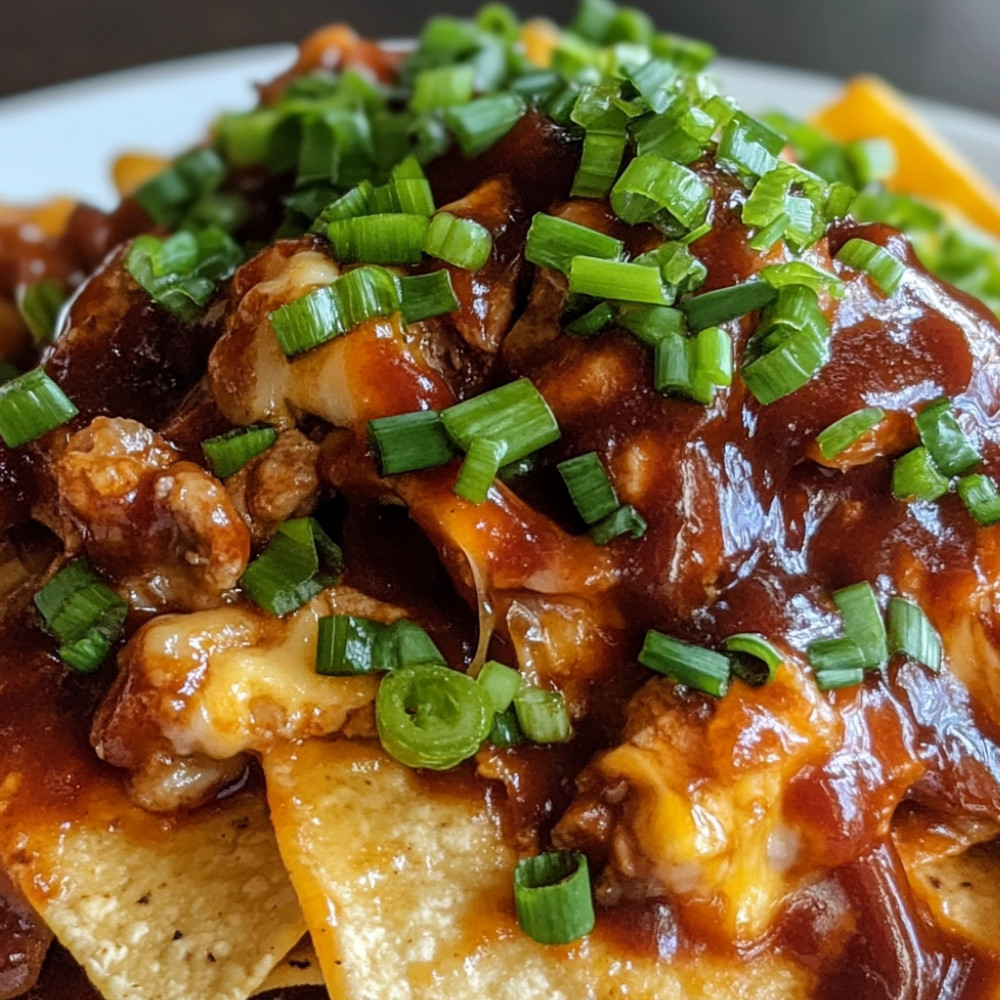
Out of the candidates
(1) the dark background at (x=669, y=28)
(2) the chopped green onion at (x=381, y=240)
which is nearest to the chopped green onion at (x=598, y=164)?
(2) the chopped green onion at (x=381, y=240)

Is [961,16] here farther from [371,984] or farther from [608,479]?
[371,984]

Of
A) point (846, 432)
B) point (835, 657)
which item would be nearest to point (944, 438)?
point (846, 432)

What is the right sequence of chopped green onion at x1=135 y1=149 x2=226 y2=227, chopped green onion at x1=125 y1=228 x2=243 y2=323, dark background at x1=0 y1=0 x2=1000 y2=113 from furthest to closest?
dark background at x1=0 y1=0 x2=1000 y2=113, chopped green onion at x1=135 y1=149 x2=226 y2=227, chopped green onion at x1=125 y1=228 x2=243 y2=323

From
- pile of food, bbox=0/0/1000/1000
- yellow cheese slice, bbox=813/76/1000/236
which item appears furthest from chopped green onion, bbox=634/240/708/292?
yellow cheese slice, bbox=813/76/1000/236

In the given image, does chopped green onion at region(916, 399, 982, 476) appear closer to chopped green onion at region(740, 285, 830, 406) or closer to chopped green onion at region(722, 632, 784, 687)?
chopped green onion at region(740, 285, 830, 406)

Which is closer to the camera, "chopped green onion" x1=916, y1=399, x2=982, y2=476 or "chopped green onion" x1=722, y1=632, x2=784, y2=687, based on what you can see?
"chopped green onion" x1=722, y1=632, x2=784, y2=687

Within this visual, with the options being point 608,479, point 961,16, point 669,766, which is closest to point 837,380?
point 608,479

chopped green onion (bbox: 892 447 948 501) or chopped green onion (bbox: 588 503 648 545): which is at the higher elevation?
chopped green onion (bbox: 892 447 948 501)

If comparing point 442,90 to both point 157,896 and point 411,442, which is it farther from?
point 157,896
